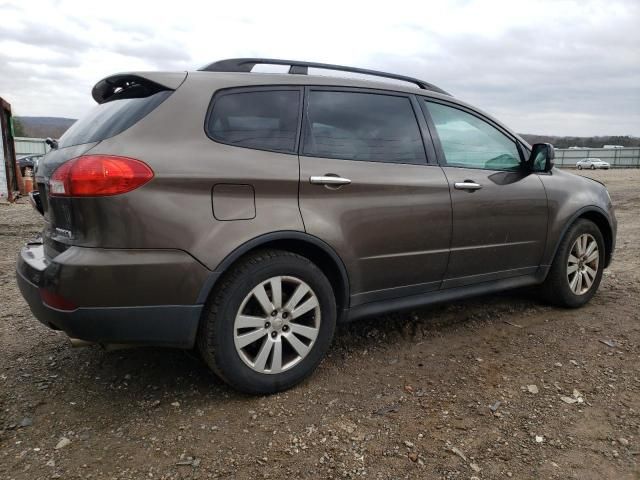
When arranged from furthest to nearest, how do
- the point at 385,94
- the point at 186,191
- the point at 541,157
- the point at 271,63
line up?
the point at 541,157
the point at 385,94
the point at 271,63
the point at 186,191

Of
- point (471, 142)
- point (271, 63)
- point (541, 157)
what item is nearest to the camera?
point (271, 63)

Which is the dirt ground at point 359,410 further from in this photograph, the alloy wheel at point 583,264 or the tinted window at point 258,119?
the tinted window at point 258,119

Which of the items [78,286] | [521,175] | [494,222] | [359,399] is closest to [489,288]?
[494,222]

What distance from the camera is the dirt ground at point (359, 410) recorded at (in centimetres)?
225

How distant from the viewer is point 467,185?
347cm

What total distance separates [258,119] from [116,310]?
121 cm

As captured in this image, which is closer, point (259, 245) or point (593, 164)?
point (259, 245)

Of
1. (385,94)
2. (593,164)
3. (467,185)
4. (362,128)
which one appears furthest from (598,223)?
(593,164)

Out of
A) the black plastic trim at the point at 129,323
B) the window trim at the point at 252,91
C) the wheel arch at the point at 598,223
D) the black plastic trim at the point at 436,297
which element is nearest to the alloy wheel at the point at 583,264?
the wheel arch at the point at 598,223

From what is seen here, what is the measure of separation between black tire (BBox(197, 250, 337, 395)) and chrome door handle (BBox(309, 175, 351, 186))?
42cm

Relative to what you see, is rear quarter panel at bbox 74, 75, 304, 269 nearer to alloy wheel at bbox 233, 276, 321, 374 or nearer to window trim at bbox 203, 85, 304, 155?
window trim at bbox 203, 85, 304, 155

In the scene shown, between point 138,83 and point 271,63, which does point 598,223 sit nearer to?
point 271,63

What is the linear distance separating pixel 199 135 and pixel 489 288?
7.80 ft

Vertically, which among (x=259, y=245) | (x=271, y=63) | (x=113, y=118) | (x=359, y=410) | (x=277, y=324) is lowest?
(x=359, y=410)
